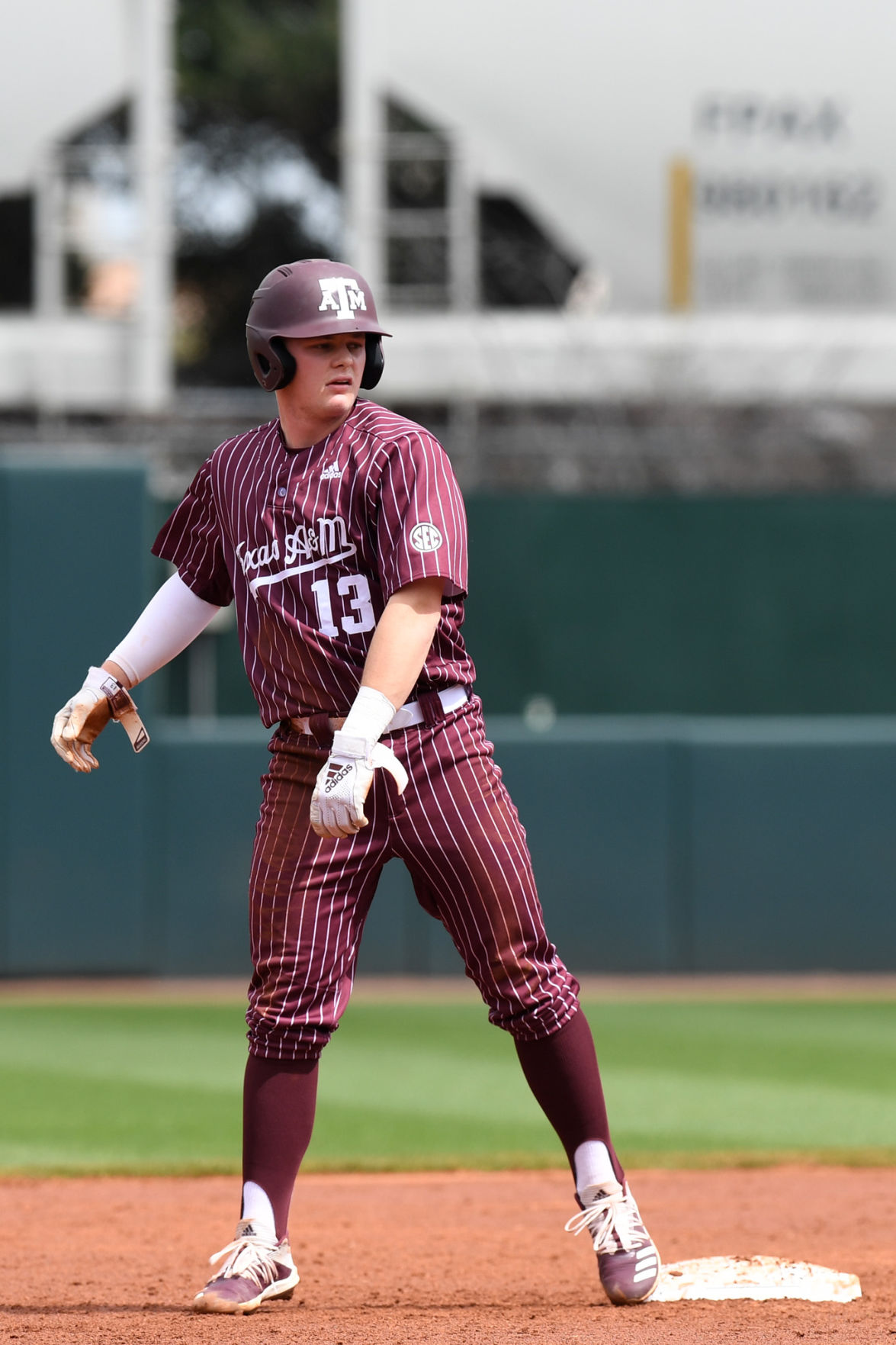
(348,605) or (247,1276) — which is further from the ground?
(348,605)

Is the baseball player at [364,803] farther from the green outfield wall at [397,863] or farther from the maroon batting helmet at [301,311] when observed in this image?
the green outfield wall at [397,863]

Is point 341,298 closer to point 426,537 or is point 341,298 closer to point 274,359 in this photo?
point 274,359

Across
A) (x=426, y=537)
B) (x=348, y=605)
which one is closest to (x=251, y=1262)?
(x=348, y=605)

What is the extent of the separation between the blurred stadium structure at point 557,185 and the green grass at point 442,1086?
571 cm

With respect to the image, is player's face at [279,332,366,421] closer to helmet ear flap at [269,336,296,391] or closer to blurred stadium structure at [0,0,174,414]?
helmet ear flap at [269,336,296,391]

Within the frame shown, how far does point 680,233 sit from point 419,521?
33.6ft

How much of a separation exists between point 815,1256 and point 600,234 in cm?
1002

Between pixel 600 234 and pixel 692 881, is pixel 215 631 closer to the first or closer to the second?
pixel 692 881

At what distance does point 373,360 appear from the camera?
11.0ft

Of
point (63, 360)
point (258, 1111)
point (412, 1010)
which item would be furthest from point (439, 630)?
point (63, 360)

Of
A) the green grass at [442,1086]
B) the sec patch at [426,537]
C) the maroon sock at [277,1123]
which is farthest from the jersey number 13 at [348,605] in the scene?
the green grass at [442,1086]

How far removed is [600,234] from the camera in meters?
12.9

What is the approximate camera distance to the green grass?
512 centimetres

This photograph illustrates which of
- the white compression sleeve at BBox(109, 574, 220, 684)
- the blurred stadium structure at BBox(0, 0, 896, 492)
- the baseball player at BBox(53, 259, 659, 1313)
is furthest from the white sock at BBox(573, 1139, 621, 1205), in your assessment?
the blurred stadium structure at BBox(0, 0, 896, 492)
